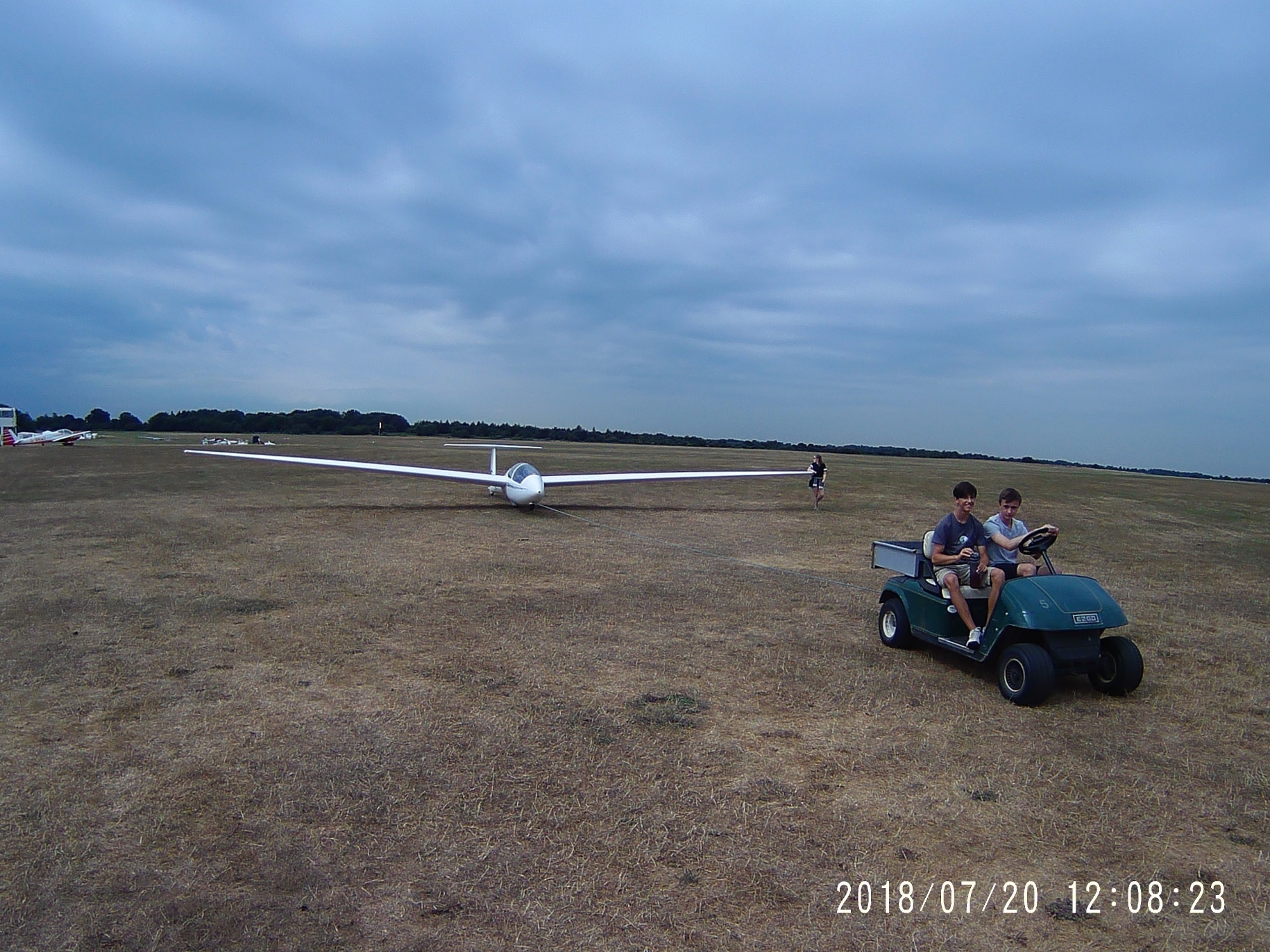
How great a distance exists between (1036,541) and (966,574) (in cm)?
61

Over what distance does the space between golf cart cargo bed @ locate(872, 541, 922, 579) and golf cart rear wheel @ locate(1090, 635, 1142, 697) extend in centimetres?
156

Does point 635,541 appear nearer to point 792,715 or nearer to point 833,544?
point 833,544

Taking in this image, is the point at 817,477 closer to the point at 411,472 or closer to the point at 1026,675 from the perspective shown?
the point at 411,472

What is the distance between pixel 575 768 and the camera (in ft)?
14.1

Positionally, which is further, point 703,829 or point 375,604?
point 375,604

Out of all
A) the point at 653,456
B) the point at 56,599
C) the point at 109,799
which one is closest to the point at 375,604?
the point at 56,599

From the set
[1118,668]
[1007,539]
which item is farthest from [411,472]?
[1118,668]

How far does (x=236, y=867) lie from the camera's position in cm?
329

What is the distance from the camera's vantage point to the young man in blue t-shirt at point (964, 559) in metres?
5.80

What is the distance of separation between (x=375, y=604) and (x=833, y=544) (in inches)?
343

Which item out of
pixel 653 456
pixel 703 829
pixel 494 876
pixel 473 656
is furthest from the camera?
pixel 653 456

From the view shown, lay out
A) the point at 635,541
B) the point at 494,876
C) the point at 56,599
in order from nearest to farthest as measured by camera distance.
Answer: the point at 494,876
the point at 56,599
the point at 635,541
